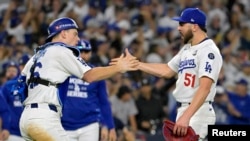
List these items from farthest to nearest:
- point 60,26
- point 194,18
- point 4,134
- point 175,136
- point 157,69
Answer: point 4,134, point 157,69, point 194,18, point 60,26, point 175,136

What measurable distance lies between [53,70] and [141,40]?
9.73 metres

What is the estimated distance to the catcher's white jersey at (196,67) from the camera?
31.6ft

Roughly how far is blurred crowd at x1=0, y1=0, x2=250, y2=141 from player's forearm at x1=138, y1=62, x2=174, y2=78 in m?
4.80

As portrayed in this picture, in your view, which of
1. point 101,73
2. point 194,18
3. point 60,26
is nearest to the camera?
point 101,73

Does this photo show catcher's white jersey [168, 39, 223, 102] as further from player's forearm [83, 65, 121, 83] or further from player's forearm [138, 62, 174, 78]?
player's forearm [83, 65, 121, 83]

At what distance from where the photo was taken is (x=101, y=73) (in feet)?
31.1

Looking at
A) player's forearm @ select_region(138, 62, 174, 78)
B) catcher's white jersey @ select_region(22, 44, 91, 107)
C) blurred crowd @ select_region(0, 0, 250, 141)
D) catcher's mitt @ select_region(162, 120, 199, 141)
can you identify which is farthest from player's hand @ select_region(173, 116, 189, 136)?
blurred crowd @ select_region(0, 0, 250, 141)

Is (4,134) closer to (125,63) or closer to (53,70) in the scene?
(53,70)

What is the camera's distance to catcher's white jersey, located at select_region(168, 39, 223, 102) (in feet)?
31.6

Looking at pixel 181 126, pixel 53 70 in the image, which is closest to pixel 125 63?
pixel 53 70

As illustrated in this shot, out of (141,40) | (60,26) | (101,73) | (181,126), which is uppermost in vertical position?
(141,40)

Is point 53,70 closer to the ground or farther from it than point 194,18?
closer to the ground

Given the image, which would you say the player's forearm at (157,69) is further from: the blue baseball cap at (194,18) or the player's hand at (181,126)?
the player's hand at (181,126)

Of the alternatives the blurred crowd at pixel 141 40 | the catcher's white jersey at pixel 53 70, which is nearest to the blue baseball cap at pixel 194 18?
the catcher's white jersey at pixel 53 70
